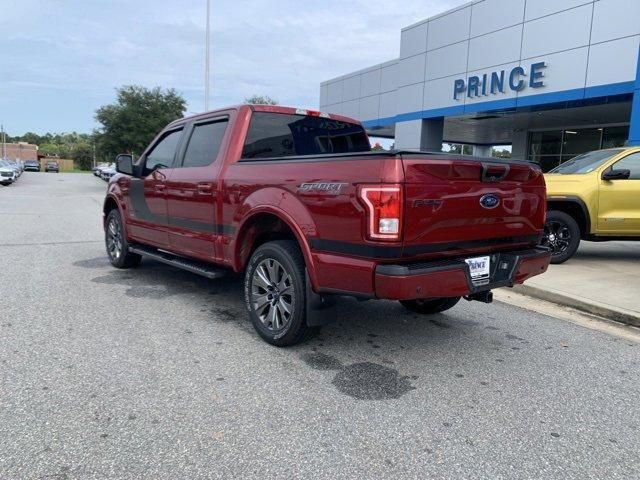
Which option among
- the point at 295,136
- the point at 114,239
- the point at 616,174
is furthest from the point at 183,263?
the point at 616,174

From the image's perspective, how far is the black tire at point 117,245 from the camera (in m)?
7.02

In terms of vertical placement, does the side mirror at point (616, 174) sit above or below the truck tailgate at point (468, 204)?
above

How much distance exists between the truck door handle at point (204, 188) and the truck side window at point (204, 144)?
0.76 feet

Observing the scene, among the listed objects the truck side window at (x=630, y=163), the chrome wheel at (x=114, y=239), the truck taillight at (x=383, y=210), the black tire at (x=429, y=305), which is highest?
the truck side window at (x=630, y=163)

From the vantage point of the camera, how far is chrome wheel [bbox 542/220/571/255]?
8.05 m

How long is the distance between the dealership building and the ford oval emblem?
12.4m

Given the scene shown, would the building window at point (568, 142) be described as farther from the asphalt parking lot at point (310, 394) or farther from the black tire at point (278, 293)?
the black tire at point (278, 293)

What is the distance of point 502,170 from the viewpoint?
389cm

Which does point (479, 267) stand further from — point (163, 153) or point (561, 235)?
point (561, 235)

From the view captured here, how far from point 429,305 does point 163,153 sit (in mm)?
3545

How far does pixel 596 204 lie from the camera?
7.92 m

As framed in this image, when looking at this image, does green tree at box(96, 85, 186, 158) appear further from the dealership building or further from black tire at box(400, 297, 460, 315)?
black tire at box(400, 297, 460, 315)

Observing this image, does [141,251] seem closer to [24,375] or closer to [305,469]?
[24,375]

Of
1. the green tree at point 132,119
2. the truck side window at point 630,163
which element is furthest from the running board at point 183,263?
the green tree at point 132,119
